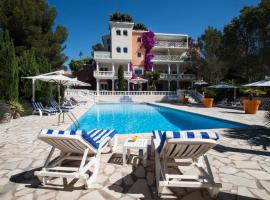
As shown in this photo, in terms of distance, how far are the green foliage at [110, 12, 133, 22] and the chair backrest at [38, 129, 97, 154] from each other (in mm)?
33174

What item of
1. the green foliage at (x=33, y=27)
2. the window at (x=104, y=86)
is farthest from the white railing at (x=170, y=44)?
the green foliage at (x=33, y=27)

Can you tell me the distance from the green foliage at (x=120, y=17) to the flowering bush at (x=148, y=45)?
12.6ft

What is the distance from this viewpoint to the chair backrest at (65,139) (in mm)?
3275

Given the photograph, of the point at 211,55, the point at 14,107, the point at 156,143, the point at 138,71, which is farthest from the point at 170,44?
the point at 156,143

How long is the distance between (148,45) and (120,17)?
6719 mm

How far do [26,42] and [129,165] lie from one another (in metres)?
22.8

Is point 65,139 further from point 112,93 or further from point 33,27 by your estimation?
point 112,93

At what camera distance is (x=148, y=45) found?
113ft

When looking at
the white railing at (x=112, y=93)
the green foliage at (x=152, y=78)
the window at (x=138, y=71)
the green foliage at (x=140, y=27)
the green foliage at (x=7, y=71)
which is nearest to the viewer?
the green foliage at (x=7, y=71)

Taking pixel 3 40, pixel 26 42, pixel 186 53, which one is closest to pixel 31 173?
pixel 3 40

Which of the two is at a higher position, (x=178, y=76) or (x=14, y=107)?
(x=178, y=76)

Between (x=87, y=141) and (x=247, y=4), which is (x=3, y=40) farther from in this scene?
(x=247, y=4)

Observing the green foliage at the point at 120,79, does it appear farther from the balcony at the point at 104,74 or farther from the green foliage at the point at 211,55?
the green foliage at the point at 211,55

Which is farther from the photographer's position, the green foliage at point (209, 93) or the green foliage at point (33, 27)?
the green foliage at point (209, 93)
